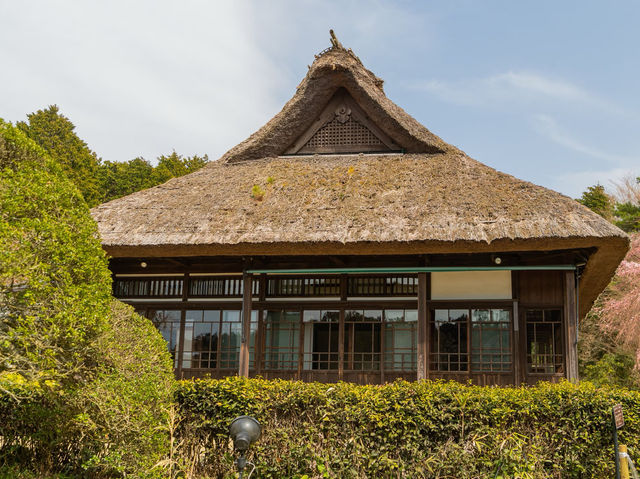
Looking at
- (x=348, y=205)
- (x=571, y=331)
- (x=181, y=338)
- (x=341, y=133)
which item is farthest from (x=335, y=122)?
(x=571, y=331)

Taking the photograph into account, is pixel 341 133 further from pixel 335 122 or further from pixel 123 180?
pixel 123 180

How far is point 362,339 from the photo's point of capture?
9.91 m

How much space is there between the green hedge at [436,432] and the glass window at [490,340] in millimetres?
2610

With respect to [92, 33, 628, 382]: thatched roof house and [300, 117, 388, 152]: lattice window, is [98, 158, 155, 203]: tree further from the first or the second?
[92, 33, 628, 382]: thatched roof house

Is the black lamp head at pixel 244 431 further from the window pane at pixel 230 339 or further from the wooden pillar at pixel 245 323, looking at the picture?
the window pane at pixel 230 339

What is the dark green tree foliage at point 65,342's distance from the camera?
505 centimetres

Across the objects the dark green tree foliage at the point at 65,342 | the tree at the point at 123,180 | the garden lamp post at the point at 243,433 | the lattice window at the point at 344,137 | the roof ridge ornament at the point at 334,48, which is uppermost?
the tree at the point at 123,180

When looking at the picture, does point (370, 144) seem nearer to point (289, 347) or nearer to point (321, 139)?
point (321, 139)

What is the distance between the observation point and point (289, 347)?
400 inches

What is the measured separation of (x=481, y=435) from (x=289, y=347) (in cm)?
436

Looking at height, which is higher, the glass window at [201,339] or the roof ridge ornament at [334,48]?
the roof ridge ornament at [334,48]

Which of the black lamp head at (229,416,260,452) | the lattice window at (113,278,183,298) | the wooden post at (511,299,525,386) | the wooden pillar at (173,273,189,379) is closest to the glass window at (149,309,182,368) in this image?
the wooden pillar at (173,273,189,379)

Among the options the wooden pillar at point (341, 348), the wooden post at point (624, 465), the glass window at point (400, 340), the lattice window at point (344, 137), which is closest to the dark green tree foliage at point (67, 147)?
the lattice window at point (344, 137)

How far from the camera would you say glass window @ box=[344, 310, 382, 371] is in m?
9.84
